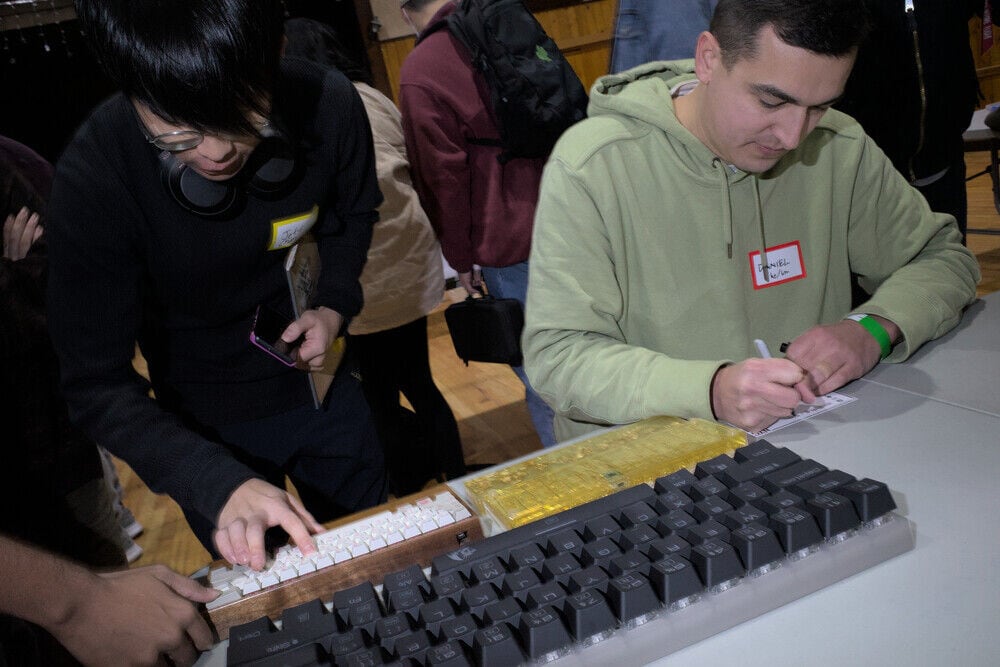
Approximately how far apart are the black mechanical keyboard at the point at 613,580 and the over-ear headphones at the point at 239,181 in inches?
24.9

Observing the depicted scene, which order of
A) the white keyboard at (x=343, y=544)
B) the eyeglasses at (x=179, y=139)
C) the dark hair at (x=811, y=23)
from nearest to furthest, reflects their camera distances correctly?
the white keyboard at (x=343, y=544)
the eyeglasses at (x=179, y=139)
the dark hair at (x=811, y=23)

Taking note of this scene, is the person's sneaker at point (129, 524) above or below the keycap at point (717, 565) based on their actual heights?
below

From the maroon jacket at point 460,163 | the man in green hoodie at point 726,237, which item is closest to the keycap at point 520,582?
the man in green hoodie at point 726,237

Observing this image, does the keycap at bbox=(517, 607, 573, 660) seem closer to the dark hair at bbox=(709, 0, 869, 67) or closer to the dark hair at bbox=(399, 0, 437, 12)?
the dark hair at bbox=(709, 0, 869, 67)

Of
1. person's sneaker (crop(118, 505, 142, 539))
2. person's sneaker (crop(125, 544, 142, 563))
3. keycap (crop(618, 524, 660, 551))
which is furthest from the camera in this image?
person's sneaker (crop(118, 505, 142, 539))

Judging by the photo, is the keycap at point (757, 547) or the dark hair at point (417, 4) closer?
the keycap at point (757, 547)

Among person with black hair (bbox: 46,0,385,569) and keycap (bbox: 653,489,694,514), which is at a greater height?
person with black hair (bbox: 46,0,385,569)

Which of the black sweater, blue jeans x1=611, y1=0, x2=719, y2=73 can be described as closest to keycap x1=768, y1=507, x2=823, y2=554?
the black sweater

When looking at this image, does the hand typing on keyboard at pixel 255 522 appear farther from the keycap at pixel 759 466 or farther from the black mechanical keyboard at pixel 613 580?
the keycap at pixel 759 466

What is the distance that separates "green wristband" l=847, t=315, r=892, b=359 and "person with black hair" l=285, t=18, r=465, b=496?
1.21m

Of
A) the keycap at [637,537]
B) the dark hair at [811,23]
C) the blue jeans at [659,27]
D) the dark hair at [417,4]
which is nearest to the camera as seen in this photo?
the keycap at [637,537]

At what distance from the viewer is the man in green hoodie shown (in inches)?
41.0

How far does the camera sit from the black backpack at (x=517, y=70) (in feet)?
6.07

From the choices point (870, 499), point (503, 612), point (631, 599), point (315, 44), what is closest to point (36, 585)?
point (503, 612)
